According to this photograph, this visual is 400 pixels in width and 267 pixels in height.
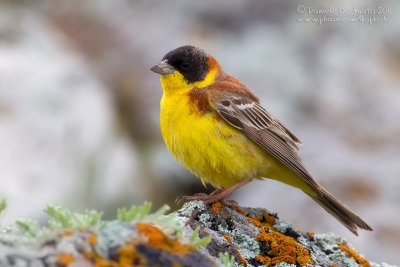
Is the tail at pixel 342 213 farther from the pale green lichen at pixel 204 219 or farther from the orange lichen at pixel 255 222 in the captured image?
the pale green lichen at pixel 204 219

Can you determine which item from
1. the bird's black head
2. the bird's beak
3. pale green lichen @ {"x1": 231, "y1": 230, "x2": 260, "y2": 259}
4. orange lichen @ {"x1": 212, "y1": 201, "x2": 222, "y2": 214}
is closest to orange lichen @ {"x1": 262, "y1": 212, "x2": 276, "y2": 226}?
orange lichen @ {"x1": 212, "y1": 201, "x2": 222, "y2": 214}

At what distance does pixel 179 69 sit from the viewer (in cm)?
627

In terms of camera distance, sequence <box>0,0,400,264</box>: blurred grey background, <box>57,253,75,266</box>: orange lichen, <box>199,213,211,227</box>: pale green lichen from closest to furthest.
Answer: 1. <box>57,253,75,266</box>: orange lichen
2. <box>199,213,211,227</box>: pale green lichen
3. <box>0,0,400,264</box>: blurred grey background

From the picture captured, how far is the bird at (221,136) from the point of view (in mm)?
5621

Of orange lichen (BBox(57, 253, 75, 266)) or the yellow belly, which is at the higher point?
the yellow belly

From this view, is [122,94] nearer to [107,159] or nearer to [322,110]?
[107,159]

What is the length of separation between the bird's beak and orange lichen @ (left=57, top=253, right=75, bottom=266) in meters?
3.56

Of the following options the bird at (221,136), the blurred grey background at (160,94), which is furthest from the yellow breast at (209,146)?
the blurred grey background at (160,94)

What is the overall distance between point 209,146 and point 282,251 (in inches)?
55.8

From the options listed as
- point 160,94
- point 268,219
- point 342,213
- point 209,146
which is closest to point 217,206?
point 268,219

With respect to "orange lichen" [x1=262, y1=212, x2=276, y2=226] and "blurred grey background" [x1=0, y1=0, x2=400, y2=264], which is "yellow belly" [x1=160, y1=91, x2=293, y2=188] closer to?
"orange lichen" [x1=262, y1=212, x2=276, y2=226]

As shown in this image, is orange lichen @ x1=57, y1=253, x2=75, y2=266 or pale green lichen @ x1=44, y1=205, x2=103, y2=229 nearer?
orange lichen @ x1=57, y1=253, x2=75, y2=266

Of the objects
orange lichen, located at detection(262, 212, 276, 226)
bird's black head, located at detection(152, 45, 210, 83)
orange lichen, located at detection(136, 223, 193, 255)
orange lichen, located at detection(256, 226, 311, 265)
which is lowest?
orange lichen, located at detection(136, 223, 193, 255)

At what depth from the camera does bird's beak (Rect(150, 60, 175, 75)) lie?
620 centimetres
